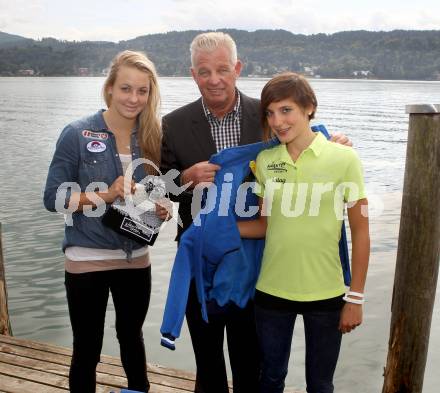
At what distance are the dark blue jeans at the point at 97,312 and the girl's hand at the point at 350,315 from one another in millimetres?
1345

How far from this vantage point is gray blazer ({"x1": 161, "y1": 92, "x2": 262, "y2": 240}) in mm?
3715

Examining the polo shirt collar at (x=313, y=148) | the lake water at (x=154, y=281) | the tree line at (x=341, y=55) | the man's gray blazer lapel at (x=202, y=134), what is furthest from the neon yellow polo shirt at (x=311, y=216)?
the tree line at (x=341, y=55)

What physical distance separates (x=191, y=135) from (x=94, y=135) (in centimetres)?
63

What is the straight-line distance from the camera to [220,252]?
11.3 ft

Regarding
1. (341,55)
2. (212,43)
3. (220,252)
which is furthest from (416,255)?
(341,55)

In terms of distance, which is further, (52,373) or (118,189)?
(52,373)

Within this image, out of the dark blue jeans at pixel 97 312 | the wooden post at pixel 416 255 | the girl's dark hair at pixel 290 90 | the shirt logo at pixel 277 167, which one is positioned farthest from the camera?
the wooden post at pixel 416 255

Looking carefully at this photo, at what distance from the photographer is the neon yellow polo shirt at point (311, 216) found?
3.25 m

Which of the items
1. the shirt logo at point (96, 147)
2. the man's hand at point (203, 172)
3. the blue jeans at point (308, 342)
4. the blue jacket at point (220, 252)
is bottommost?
the blue jeans at point (308, 342)

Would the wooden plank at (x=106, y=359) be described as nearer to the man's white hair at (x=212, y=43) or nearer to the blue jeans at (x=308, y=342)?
the blue jeans at (x=308, y=342)

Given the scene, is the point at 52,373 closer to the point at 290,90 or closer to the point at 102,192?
the point at 102,192

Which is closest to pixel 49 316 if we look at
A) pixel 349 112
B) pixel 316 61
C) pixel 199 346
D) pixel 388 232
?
pixel 199 346

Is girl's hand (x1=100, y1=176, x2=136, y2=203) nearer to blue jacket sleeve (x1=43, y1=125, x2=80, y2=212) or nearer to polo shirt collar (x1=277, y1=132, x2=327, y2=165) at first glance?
blue jacket sleeve (x1=43, y1=125, x2=80, y2=212)

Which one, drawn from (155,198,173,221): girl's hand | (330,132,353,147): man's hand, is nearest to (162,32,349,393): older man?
(155,198,173,221): girl's hand
